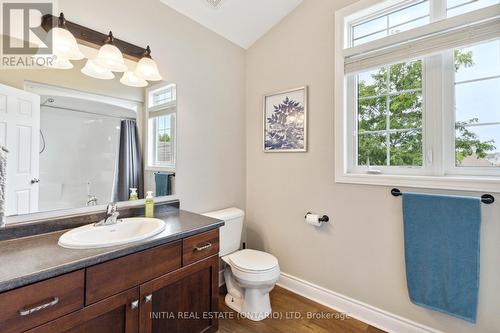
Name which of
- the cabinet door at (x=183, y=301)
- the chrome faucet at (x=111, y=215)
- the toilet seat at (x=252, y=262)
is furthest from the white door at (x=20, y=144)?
the toilet seat at (x=252, y=262)

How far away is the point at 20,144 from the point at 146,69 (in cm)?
83

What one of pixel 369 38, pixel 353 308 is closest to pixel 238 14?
pixel 369 38

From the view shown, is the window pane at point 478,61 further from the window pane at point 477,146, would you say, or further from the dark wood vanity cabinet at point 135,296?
the dark wood vanity cabinet at point 135,296

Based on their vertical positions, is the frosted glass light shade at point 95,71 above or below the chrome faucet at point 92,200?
above

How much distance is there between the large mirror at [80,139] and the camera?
3.95 feet

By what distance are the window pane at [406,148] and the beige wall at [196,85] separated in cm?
138

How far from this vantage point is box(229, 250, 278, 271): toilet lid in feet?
5.70

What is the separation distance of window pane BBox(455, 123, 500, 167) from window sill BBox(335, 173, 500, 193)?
0.37 feet

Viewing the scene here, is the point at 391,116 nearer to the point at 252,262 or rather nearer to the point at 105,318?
the point at 252,262

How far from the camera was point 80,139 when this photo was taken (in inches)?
55.2

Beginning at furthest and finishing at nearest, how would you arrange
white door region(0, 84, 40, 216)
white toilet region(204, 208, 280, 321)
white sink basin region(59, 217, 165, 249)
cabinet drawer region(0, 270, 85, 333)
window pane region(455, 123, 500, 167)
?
white toilet region(204, 208, 280, 321) → window pane region(455, 123, 500, 167) → white door region(0, 84, 40, 216) → white sink basin region(59, 217, 165, 249) → cabinet drawer region(0, 270, 85, 333)

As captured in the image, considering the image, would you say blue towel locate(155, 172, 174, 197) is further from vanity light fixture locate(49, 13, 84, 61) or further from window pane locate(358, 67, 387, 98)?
window pane locate(358, 67, 387, 98)

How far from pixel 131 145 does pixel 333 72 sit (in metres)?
1.66

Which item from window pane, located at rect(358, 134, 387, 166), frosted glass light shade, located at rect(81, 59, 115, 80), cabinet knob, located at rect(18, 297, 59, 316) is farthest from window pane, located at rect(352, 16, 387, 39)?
cabinet knob, located at rect(18, 297, 59, 316)
